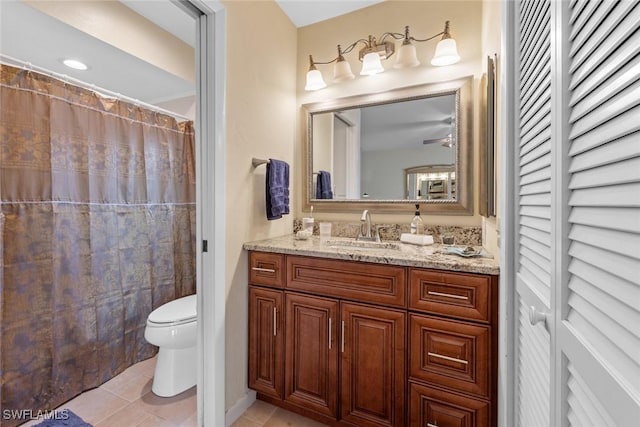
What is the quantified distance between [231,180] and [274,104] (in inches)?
27.7

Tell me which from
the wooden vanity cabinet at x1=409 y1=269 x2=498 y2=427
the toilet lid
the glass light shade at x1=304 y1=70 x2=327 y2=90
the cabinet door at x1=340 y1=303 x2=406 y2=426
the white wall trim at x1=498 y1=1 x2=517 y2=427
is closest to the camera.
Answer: the white wall trim at x1=498 y1=1 x2=517 y2=427

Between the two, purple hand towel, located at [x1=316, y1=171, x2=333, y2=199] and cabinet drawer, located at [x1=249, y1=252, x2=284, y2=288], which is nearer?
cabinet drawer, located at [x1=249, y1=252, x2=284, y2=288]

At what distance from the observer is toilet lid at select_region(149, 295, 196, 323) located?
1763 mm

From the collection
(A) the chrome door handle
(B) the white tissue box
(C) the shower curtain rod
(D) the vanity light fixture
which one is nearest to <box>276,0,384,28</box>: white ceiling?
(D) the vanity light fixture

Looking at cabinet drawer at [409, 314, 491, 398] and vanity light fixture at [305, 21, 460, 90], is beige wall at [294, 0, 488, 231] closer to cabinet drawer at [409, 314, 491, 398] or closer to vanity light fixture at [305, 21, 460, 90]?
vanity light fixture at [305, 21, 460, 90]

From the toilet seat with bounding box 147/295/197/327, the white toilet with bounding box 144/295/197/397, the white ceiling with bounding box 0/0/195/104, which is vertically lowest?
the white toilet with bounding box 144/295/197/397

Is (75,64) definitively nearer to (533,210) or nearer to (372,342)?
(372,342)

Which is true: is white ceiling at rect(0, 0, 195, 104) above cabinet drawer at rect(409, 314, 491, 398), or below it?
above

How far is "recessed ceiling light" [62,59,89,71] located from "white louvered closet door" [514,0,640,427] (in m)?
2.91

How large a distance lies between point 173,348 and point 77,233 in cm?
96

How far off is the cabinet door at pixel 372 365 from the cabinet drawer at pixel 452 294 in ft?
0.42

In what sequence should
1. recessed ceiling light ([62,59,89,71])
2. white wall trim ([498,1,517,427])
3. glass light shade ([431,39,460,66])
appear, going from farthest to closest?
1. recessed ceiling light ([62,59,89,71])
2. glass light shade ([431,39,460,66])
3. white wall trim ([498,1,517,427])

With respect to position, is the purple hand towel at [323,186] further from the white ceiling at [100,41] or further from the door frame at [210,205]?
the white ceiling at [100,41]

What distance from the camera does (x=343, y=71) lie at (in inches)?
76.8
